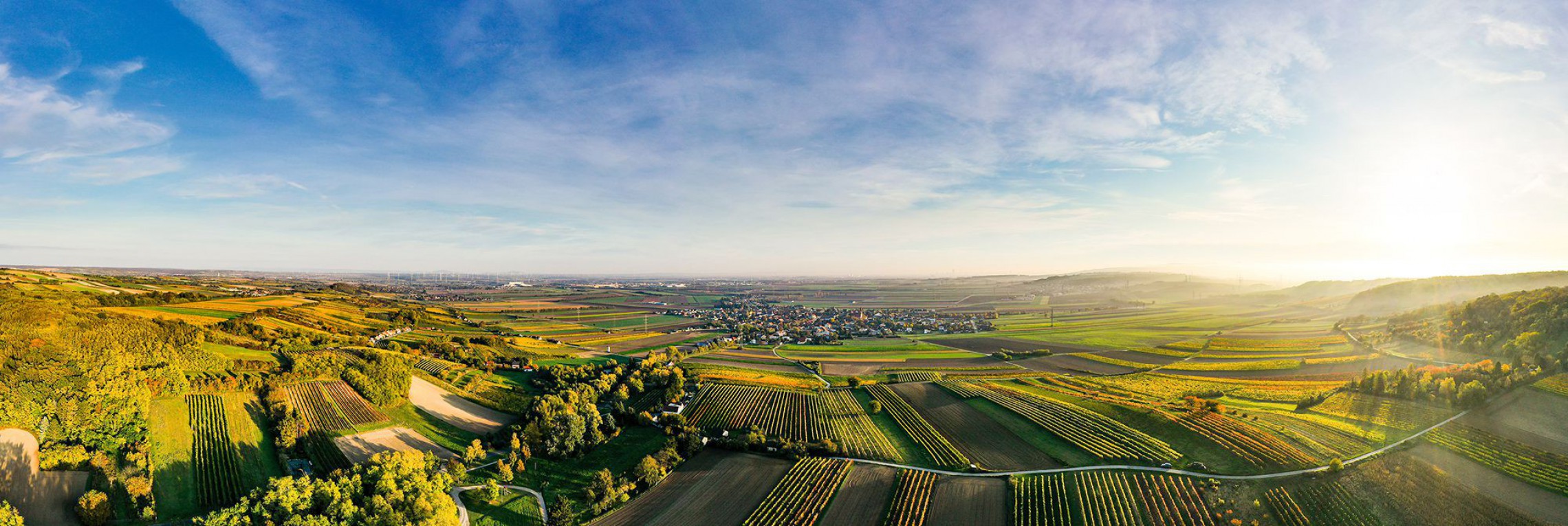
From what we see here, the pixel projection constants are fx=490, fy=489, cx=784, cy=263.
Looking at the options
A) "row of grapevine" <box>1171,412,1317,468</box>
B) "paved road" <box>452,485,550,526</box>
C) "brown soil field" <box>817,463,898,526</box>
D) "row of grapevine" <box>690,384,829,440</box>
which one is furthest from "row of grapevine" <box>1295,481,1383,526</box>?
"paved road" <box>452,485,550,526</box>

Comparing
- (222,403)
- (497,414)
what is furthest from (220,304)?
(497,414)

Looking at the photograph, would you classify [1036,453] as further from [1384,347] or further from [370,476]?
[1384,347]

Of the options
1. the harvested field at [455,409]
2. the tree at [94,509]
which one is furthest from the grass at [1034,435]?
the tree at [94,509]

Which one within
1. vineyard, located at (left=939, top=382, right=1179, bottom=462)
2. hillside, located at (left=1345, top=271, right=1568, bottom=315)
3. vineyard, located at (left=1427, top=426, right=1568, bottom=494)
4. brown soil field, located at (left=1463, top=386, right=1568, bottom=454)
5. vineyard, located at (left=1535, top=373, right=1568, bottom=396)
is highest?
hillside, located at (left=1345, top=271, right=1568, bottom=315)

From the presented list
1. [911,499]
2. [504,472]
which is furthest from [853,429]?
[504,472]

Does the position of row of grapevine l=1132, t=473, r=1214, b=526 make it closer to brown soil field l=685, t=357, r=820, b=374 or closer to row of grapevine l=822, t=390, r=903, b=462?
row of grapevine l=822, t=390, r=903, b=462

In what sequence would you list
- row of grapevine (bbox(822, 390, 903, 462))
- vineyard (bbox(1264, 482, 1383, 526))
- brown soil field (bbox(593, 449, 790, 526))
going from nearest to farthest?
vineyard (bbox(1264, 482, 1383, 526)) → brown soil field (bbox(593, 449, 790, 526)) → row of grapevine (bbox(822, 390, 903, 462))
